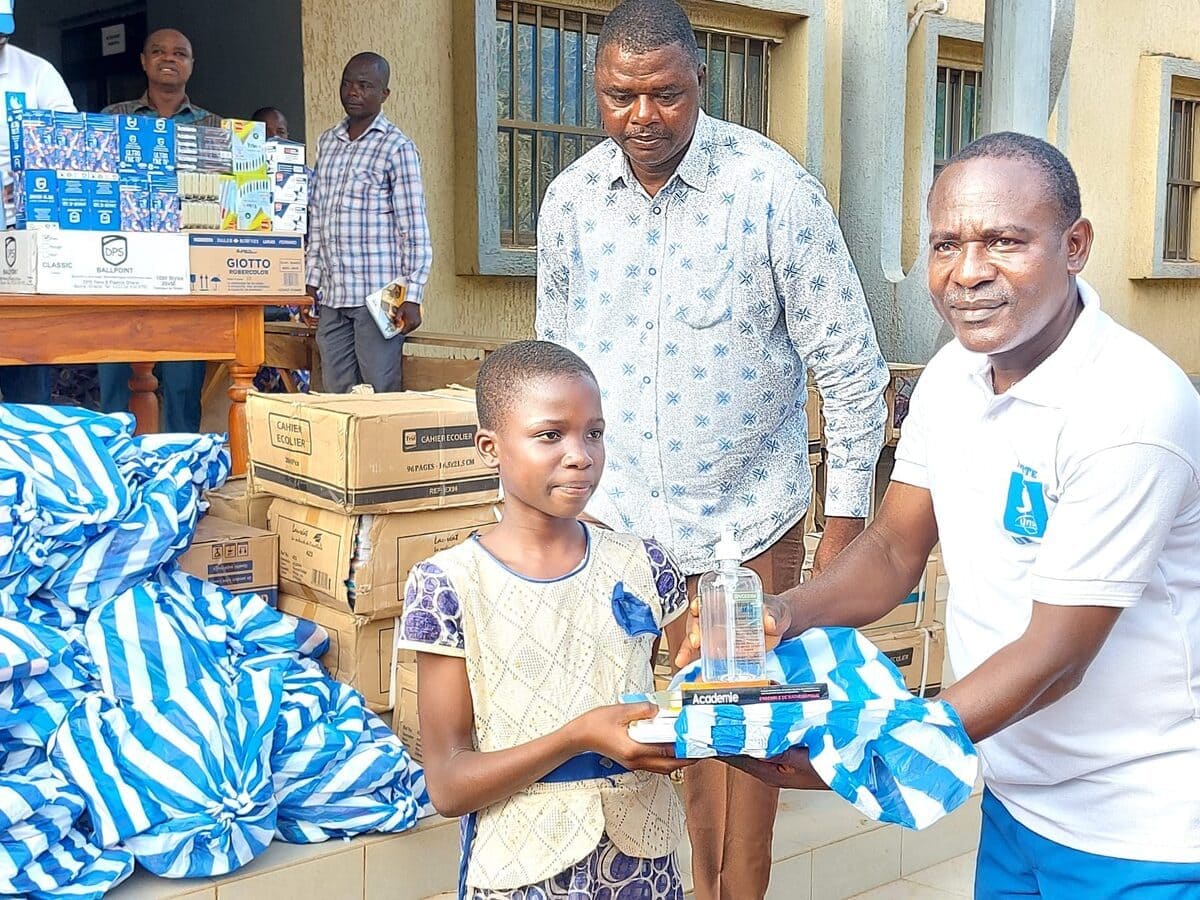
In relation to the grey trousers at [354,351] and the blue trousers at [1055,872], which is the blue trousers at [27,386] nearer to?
the grey trousers at [354,351]

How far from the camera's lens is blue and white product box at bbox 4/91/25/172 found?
4.46 m

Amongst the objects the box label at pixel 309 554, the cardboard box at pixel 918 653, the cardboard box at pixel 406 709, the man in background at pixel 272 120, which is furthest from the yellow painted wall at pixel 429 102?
the cardboard box at pixel 406 709

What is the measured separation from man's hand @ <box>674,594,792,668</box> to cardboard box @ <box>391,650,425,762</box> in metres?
1.68

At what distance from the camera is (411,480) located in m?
3.81

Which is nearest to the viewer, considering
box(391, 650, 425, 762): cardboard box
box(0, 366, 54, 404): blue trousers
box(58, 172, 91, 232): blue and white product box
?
box(391, 650, 425, 762): cardboard box

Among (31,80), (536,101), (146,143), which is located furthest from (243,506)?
(536,101)

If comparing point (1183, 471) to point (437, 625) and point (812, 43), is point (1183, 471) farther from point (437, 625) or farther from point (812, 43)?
point (812, 43)

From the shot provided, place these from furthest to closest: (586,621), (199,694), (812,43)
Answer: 1. (812,43)
2. (199,694)
3. (586,621)

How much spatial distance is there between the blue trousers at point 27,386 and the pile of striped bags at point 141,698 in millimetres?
1849

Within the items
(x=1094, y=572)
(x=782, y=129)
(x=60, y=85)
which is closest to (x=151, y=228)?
(x=60, y=85)

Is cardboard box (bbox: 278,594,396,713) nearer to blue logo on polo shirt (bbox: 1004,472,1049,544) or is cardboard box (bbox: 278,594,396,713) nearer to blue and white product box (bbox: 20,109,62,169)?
blue and white product box (bbox: 20,109,62,169)

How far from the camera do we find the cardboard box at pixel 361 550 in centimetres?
376

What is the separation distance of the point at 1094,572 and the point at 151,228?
12.4ft

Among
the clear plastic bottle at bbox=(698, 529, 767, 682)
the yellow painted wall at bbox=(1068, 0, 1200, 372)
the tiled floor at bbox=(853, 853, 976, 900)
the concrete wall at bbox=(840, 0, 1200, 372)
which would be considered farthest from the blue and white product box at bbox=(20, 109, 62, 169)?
the yellow painted wall at bbox=(1068, 0, 1200, 372)
